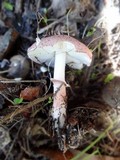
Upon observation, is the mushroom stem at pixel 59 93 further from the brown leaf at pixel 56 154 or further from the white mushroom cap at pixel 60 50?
the brown leaf at pixel 56 154

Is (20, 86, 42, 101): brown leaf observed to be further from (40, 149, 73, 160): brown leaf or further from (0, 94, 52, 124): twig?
(40, 149, 73, 160): brown leaf

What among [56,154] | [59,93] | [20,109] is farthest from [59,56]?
[56,154]

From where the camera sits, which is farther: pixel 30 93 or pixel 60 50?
pixel 30 93

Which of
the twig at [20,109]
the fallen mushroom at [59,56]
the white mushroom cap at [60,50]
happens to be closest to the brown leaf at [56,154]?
the fallen mushroom at [59,56]

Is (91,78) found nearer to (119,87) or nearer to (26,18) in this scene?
(119,87)

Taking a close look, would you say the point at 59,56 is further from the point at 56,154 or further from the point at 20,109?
the point at 56,154

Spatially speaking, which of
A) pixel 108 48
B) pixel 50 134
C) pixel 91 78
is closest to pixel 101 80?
pixel 91 78

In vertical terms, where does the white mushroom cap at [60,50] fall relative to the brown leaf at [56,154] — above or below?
above
